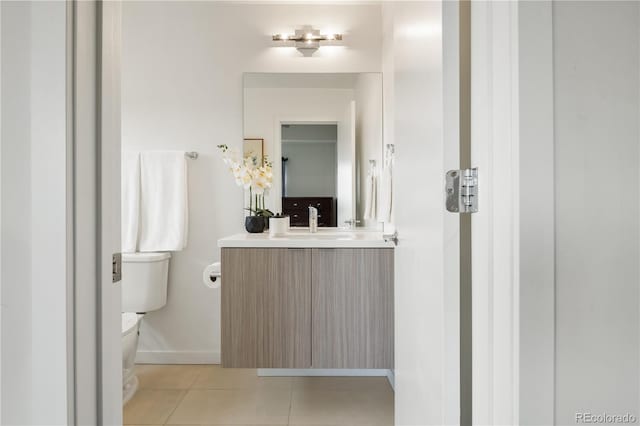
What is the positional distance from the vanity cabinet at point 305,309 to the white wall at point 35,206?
1177mm

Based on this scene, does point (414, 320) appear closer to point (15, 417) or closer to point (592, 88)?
point (592, 88)

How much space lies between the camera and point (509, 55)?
62 centimetres

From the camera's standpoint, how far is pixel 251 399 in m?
2.04

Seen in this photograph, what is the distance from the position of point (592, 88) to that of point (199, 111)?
232 centimetres

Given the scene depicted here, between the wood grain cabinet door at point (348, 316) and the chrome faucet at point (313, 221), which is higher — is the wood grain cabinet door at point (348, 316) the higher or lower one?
the lower one

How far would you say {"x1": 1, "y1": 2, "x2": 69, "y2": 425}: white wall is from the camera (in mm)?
668

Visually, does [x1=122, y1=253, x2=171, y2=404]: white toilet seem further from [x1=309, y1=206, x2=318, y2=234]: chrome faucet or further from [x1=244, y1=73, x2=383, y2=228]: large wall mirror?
[x1=309, y1=206, x2=318, y2=234]: chrome faucet

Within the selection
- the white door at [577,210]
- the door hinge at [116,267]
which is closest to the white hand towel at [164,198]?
the door hinge at [116,267]

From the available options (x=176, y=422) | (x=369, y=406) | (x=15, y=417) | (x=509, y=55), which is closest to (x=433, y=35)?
(x=509, y=55)

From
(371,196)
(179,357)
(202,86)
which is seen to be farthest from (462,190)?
(179,357)

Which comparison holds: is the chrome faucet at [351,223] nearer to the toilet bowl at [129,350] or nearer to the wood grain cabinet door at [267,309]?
the wood grain cabinet door at [267,309]

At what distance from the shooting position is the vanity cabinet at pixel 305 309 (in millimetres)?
1838

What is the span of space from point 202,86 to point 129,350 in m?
1.60

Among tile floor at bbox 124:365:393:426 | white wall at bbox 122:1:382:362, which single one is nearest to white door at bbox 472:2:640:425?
tile floor at bbox 124:365:393:426
